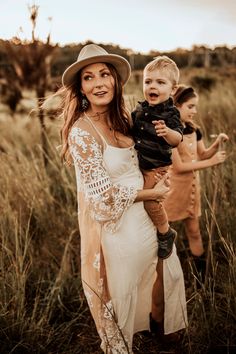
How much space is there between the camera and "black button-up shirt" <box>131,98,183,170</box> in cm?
219

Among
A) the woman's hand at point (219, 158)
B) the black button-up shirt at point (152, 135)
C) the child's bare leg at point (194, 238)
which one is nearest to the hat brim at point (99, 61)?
the black button-up shirt at point (152, 135)

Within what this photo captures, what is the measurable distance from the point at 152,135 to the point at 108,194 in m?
0.42

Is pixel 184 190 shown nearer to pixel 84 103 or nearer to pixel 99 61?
pixel 84 103

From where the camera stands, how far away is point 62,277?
3123mm

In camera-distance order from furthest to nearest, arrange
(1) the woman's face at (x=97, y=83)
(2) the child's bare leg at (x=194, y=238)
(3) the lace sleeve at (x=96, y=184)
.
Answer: (2) the child's bare leg at (x=194, y=238), (1) the woman's face at (x=97, y=83), (3) the lace sleeve at (x=96, y=184)

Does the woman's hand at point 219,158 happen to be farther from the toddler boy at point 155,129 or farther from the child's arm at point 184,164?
the toddler boy at point 155,129

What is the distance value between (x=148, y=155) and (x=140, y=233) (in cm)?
44

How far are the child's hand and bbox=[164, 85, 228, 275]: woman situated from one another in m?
0.82

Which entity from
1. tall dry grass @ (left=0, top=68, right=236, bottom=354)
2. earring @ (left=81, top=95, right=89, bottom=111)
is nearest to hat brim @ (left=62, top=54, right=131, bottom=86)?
earring @ (left=81, top=95, right=89, bottom=111)

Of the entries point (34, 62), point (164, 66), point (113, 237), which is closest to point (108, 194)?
point (113, 237)

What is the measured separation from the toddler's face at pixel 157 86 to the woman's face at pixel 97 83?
226 millimetres

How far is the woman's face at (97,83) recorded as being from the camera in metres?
2.16

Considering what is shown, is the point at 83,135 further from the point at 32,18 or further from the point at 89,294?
the point at 32,18

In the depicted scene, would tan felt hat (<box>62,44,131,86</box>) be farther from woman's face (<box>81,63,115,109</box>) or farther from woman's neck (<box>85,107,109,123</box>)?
woman's neck (<box>85,107,109,123</box>)
